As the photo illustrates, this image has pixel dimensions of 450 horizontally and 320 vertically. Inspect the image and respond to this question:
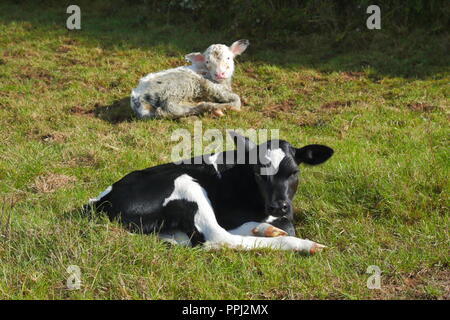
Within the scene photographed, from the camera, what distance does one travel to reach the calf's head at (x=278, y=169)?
190 inches

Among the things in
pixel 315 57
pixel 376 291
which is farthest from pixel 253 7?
pixel 376 291

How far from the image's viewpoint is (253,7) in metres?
13.1

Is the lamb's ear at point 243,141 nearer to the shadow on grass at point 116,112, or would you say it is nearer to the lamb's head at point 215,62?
the shadow on grass at point 116,112

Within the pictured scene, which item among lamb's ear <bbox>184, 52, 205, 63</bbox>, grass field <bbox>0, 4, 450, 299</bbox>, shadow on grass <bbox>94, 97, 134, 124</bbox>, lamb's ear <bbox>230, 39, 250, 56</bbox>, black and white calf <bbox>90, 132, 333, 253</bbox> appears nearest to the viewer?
grass field <bbox>0, 4, 450, 299</bbox>

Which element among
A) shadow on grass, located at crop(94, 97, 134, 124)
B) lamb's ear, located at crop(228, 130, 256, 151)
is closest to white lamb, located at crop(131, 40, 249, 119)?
shadow on grass, located at crop(94, 97, 134, 124)

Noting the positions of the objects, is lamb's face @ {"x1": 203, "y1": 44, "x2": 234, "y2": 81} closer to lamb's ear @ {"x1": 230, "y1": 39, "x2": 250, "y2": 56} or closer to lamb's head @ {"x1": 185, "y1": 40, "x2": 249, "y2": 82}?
lamb's head @ {"x1": 185, "y1": 40, "x2": 249, "y2": 82}

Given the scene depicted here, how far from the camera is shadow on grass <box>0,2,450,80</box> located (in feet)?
34.5

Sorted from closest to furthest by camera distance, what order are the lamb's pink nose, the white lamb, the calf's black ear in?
the calf's black ear < the white lamb < the lamb's pink nose

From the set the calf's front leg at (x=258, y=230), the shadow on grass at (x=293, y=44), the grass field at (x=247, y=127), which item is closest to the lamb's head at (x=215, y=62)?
the grass field at (x=247, y=127)

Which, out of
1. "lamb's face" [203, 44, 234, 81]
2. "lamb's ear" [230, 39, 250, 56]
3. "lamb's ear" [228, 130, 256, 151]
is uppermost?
"lamb's ear" [230, 39, 250, 56]

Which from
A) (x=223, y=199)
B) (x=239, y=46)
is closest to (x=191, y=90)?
(x=239, y=46)

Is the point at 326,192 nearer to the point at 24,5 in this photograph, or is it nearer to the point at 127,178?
the point at 127,178

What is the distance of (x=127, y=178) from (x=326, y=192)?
5.98 feet

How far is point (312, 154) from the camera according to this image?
5242 mm
